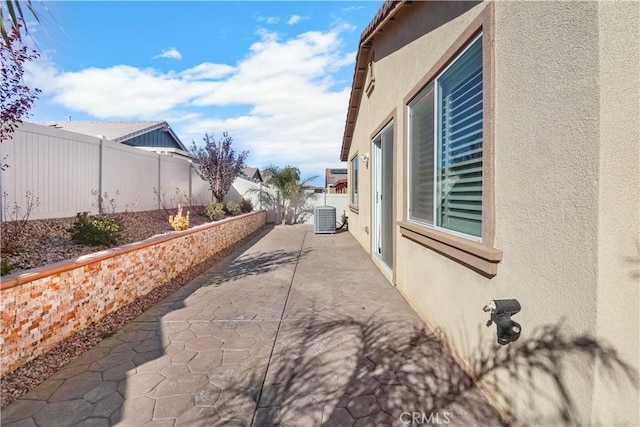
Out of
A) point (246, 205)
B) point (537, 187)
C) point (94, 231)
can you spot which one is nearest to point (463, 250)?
point (537, 187)

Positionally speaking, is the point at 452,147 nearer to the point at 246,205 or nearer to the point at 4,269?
the point at 4,269

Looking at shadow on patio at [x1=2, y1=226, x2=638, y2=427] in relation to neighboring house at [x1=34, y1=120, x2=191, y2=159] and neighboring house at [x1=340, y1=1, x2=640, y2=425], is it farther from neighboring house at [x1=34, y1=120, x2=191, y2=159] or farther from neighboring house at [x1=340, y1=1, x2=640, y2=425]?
neighboring house at [x1=34, y1=120, x2=191, y2=159]

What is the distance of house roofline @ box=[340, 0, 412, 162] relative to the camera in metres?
5.41

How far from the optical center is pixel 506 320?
2.22m

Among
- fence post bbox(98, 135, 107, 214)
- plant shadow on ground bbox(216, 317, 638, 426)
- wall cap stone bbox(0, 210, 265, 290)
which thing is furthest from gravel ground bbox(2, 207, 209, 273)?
plant shadow on ground bbox(216, 317, 638, 426)

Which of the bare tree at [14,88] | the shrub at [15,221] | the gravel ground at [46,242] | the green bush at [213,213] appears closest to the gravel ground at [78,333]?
the gravel ground at [46,242]

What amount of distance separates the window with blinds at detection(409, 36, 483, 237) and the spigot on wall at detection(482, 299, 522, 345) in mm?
889

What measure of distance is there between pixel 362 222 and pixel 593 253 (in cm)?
855

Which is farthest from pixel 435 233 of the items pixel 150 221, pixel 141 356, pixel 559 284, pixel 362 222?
pixel 150 221

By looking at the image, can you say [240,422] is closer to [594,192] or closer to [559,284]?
[559,284]

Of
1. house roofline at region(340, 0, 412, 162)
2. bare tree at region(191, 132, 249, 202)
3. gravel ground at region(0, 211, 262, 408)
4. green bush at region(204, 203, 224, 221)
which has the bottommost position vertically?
gravel ground at region(0, 211, 262, 408)

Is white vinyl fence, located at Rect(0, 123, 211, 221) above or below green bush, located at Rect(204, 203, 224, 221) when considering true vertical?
above

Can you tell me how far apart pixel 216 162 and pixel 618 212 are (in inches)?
511

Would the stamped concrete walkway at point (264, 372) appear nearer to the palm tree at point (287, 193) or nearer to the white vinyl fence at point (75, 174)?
the white vinyl fence at point (75, 174)
